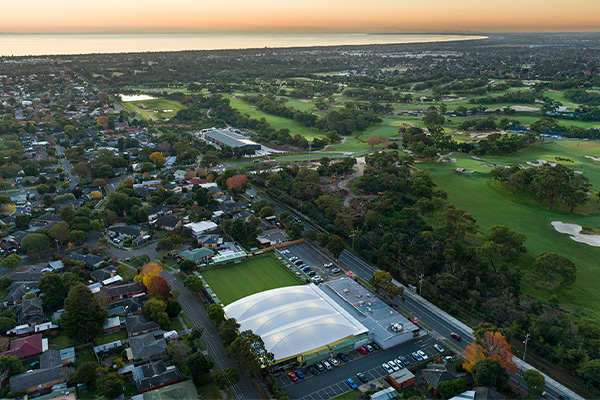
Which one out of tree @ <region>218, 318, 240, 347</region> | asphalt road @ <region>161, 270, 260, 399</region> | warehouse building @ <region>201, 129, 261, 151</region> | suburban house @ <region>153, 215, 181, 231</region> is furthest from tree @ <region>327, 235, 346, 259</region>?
warehouse building @ <region>201, 129, 261, 151</region>

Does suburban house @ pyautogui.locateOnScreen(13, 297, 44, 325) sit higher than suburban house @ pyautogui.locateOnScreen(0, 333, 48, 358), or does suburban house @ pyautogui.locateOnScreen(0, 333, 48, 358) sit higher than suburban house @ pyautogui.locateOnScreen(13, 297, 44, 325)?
suburban house @ pyautogui.locateOnScreen(13, 297, 44, 325)

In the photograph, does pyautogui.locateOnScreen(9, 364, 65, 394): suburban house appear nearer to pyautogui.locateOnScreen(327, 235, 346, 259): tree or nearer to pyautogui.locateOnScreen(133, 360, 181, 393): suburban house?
pyautogui.locateOnScreen(133, 360, 181, 393): suburban house

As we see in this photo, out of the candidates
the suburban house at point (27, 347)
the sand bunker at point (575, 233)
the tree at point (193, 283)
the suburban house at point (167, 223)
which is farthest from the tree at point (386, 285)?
the suburban house at point (27, 347)

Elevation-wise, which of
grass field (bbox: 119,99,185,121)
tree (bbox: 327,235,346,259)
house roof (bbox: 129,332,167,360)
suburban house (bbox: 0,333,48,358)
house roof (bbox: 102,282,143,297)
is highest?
grass field (bbox: 119,99,185,121)

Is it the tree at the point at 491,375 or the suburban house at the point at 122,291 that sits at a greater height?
the suburban house at the point at 122,291

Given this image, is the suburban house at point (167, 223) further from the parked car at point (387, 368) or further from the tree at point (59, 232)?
the parked car at point (387, 368)

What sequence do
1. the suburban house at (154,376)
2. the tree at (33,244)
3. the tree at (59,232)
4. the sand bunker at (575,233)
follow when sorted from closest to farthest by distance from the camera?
the suburban house at (154,376), the tree at (33,244), the tree at (59,232), the sand bunker at (575,233)
